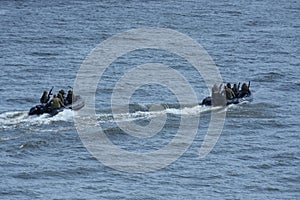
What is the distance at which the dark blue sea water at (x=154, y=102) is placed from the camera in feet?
168

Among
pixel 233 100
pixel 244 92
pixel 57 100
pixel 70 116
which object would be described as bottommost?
pixel 70 116

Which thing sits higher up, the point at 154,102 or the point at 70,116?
the point at 154,102

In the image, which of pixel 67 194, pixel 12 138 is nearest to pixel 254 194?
pixel 67 194

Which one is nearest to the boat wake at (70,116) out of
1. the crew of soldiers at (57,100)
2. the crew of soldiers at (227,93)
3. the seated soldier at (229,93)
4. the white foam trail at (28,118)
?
the white foam trail at (28,118)

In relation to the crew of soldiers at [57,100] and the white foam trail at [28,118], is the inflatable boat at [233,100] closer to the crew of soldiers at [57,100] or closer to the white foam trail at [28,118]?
the crew of soldiers at [57,100]

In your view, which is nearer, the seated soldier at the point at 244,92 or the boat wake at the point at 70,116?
the boat wake at the point at 70,116

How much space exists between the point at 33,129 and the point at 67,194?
1056 centimetres

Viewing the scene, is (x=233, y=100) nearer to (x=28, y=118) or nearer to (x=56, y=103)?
(x=56, y=103)

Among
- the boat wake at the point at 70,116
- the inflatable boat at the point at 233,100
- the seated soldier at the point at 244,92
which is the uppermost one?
the seated soldier at the point at 244,92

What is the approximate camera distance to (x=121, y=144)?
58062 millimetres

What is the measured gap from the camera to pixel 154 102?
68688 mm

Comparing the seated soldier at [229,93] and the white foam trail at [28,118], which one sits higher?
the seated soldier at [229,93]

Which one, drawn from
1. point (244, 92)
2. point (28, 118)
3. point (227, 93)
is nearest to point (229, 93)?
point (227, 93)

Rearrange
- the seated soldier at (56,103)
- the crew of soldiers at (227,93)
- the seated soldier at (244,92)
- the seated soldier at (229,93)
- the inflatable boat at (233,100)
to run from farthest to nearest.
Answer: the seated soldier at (244,92), the seated soldier at (229,93), the crew of soldiers at (227,93), the inflatable boat at (233,100), the seated soldier at (56,103)
